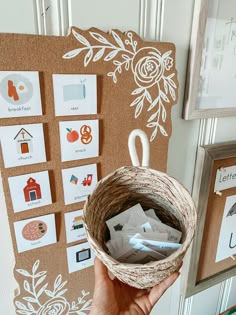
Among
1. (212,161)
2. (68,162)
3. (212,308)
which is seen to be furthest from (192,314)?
(68,162)

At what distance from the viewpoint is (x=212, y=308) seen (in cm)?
90

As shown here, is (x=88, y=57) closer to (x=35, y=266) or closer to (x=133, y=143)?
(x=133, y=143)

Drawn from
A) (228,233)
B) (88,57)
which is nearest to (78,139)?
(88,57)

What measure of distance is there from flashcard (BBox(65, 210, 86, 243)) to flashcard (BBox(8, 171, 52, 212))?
Answer: 0.22 feet

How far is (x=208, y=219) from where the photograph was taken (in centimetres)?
69

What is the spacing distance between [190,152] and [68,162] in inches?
12.8

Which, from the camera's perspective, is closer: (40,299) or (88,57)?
(88,57)

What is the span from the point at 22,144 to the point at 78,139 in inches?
4.1

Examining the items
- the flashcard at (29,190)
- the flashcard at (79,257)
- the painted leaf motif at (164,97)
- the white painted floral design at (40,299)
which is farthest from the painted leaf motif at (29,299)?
the painted leaf motif at (164,97)

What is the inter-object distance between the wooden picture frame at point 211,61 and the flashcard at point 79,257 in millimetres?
389

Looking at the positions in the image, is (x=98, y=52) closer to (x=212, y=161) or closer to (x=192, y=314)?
(x=212, y=161)

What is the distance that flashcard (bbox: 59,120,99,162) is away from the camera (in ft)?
1.53

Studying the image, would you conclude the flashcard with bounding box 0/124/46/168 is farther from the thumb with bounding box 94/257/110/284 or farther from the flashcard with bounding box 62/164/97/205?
the thumb with bounding box 94/257/110/284

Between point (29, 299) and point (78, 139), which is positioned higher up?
point (78, 139)
